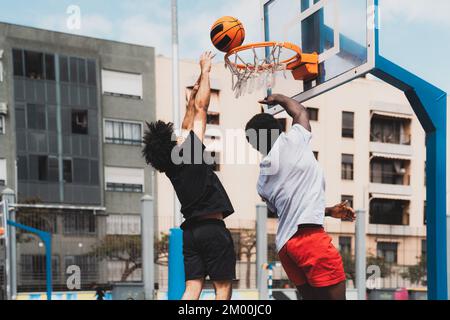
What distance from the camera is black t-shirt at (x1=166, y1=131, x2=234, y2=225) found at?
5230mm

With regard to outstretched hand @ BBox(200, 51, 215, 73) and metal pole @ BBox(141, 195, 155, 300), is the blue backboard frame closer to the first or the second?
outstretched hand @ BBox(200, 51, 215, 73)

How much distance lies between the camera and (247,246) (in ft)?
69.1

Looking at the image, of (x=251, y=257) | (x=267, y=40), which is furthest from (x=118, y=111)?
(x=267, y=40)

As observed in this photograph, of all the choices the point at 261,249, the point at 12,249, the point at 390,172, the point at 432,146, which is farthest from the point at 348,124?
the point at 432,146

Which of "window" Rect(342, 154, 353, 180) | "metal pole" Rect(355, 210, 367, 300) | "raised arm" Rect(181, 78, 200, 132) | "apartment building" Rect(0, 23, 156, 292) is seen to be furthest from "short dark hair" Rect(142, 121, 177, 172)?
"window" Rect(342, 154, 353, 180)

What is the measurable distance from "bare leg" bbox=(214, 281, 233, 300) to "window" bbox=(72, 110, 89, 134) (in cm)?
1740

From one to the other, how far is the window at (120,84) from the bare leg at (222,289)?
17210mm

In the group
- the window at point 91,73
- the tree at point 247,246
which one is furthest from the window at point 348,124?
the window at point 91,73

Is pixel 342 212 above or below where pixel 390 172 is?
above

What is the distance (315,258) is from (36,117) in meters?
17.8

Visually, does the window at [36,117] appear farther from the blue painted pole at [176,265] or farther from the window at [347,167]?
the blue painted pole at [176,265]

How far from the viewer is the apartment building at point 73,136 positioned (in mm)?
21109

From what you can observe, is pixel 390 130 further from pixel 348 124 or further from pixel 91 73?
pixel 91 73
